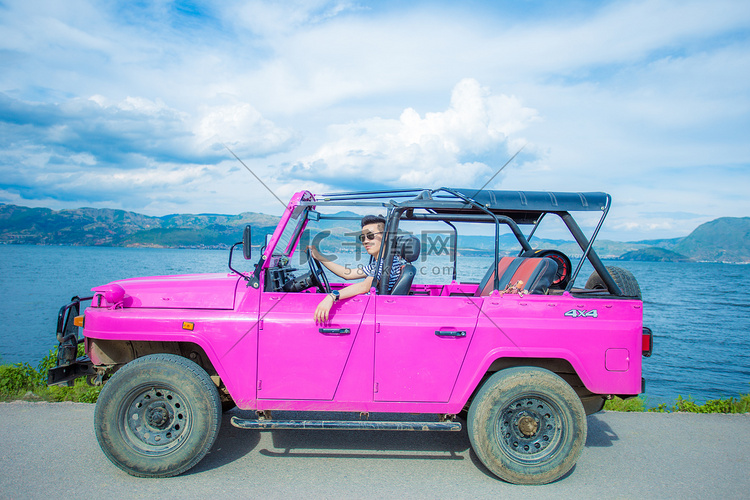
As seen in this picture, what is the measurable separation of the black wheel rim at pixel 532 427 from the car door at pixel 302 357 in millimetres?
1511

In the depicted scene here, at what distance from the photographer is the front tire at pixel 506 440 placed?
4.05 metres

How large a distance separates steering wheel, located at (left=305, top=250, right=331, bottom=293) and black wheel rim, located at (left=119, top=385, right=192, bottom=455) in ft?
5.62

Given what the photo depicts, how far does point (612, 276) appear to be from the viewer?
4.60 metres

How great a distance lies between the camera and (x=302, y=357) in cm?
410

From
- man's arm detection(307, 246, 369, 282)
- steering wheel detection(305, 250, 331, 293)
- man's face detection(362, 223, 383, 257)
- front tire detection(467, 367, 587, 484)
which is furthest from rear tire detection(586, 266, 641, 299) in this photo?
steering wheel detection(305, 250, 331, 293)

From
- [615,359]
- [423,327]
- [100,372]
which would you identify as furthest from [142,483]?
[615,359]

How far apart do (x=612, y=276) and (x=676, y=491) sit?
1912 millimetres

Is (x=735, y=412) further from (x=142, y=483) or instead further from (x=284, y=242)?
(x=142, y=483)

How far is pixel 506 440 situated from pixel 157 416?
3.08m

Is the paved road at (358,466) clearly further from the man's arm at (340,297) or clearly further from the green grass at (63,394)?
the man's arm at (340,297)

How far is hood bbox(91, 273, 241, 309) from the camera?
4223 millimetres

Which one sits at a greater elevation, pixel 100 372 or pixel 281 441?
pixel 100 372

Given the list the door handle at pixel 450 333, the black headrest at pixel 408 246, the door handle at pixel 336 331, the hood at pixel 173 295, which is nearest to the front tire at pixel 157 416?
the hood at pixel 173 295

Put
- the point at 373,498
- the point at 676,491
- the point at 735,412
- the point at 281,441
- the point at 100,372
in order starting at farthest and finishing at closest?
the point at 735,412, the point at 281,441, the point at 100,372, the point at 676,491, the point at 373,498
